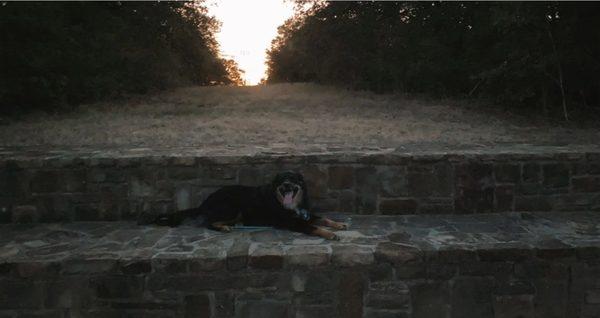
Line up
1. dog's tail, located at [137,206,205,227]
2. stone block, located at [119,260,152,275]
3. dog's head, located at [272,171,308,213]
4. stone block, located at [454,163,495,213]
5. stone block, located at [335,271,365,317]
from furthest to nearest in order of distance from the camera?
stone block, located at [454,163,495,213] < dog's tail, located at [137,206,205,227] < dog's head, located at [272,171,308,213] < stone block, located at [335,271,365,317] < stone block, located at [119,260,152,275]

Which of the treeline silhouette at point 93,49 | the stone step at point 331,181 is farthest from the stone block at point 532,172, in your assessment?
the treeline silhouette at point 93,49

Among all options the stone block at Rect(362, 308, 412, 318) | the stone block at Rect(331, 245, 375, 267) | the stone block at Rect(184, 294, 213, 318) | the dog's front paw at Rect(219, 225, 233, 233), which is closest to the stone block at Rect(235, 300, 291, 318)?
the stone block at Rect(184, 294, 213, 318)

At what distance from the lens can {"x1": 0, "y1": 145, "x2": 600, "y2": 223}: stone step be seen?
4570 mm

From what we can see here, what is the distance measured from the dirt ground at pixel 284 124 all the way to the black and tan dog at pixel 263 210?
4.46 ft

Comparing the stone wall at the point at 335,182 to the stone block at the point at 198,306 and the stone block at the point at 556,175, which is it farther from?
the stone block at the point at 198,306

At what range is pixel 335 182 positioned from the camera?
4668 millimetres

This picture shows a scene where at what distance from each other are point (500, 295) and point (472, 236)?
1.75ft

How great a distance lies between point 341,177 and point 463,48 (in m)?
8.04

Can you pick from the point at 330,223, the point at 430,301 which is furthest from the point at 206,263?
the point at 430,301

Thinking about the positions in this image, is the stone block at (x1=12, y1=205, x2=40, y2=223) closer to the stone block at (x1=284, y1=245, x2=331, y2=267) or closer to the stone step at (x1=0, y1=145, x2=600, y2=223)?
the stone step at (x1=0, y1=145, x2=600, y2=223)

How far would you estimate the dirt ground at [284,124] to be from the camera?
598cm

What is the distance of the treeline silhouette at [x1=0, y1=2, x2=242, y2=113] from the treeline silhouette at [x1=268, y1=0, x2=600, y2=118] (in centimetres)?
388

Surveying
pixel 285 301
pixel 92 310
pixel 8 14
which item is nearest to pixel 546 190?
pixel 285 301

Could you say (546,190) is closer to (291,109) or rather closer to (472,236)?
(472,236)
